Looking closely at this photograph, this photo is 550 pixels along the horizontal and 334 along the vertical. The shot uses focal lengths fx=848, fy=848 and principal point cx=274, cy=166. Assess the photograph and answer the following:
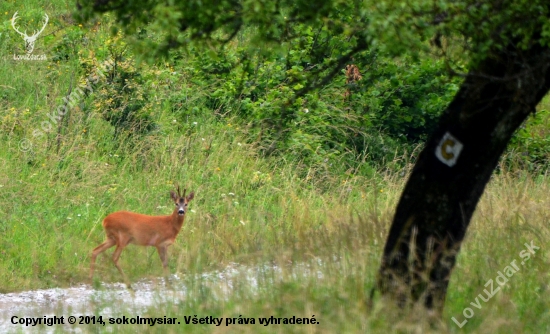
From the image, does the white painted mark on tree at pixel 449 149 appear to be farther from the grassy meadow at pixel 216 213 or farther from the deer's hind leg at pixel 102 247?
the deer's hind leg at pixel 102 247

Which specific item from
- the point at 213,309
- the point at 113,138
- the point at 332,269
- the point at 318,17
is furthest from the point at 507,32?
the point at 113,138

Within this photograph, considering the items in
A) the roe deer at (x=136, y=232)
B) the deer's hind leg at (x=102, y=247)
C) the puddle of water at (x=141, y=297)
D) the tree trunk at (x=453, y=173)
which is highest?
the tree trunk at (x=453, y=173)

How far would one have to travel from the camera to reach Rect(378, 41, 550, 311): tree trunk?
5867 mm

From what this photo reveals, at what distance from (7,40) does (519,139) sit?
10428 millimetres

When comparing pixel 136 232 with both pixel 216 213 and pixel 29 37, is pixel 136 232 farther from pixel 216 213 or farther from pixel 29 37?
pixel 29 37

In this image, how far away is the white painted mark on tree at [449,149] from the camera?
6.09 metres

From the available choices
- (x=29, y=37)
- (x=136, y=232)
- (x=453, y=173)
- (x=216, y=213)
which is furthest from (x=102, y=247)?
(x=29, y=37)

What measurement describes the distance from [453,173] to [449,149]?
0.18 metres

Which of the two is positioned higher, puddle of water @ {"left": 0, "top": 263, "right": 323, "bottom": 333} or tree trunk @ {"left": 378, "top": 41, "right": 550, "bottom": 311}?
tree trunk @ {"left": 378, "top": 41, "right": 550, "bottom": 311}

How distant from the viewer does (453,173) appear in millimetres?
6125

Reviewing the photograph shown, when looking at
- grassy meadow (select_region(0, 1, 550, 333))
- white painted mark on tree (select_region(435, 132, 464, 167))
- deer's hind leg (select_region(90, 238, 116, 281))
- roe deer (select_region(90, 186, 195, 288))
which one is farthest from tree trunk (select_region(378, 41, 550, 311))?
deer's hind leg (select_region(90, 238, 116, 281))

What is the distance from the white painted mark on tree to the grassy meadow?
1059 mm

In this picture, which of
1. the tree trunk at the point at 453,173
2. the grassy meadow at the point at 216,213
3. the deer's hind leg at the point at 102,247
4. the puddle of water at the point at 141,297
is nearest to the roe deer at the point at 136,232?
the deer's hind leg at the point at 102,247

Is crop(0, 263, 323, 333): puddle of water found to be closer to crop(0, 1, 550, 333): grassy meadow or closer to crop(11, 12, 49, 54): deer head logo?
crop(0, 1, 550, 333): grassy meadow
